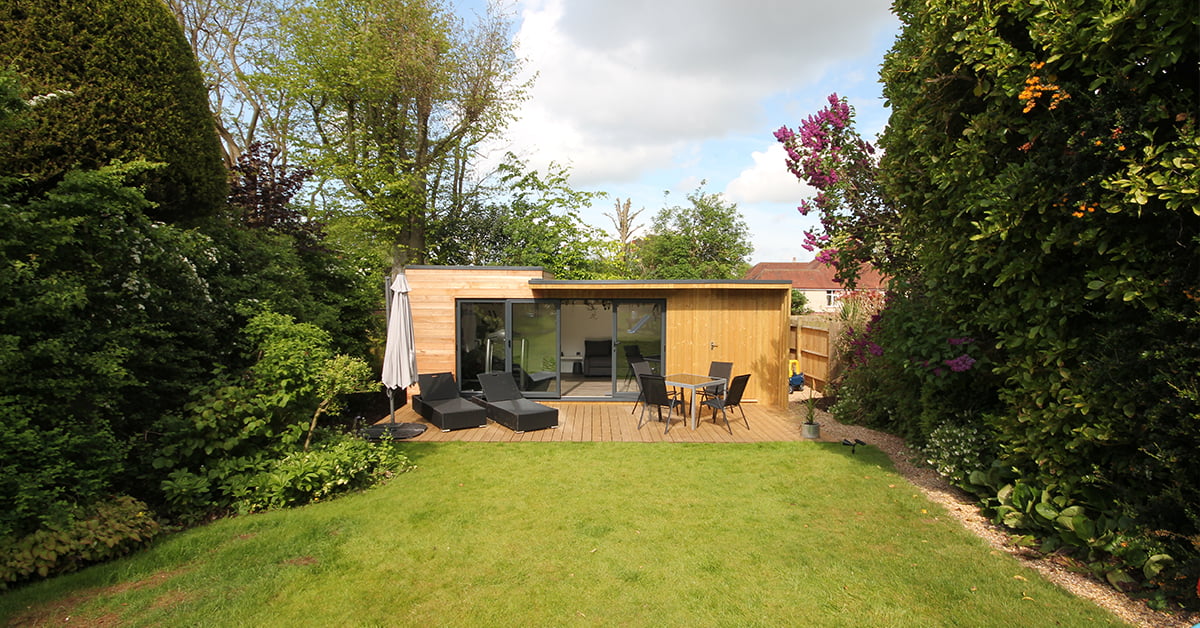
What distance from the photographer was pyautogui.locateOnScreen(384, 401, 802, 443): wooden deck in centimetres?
736

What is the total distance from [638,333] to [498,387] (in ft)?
8.98

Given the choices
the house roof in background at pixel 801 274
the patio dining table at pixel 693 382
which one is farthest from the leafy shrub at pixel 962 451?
the house roof in background at pixel 801 274

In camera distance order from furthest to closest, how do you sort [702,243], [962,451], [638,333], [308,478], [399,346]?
1. [702,243]
2. [638,333]
3. [399,346]
4. [962,451]
5. [308,478]

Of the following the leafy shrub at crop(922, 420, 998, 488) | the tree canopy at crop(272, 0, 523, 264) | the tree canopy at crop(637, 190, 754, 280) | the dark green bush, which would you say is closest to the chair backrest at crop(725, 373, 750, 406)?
the leafy shrub at crop(922, 420, 998, 488)

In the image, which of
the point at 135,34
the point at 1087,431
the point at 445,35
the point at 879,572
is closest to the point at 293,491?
the point at 135,34

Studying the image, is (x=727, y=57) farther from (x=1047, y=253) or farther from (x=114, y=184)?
(x=114, y=184)

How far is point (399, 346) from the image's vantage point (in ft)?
24.5

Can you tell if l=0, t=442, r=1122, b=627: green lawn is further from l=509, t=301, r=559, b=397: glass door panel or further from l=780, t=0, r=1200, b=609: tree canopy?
l=509, t=301, r=559, b=397: glass door panel

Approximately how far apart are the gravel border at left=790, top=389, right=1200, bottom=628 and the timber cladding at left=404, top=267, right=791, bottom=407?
6.66 ft

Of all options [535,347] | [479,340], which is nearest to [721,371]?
[535,347]

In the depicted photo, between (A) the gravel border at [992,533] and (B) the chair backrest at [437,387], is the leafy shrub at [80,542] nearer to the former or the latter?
(B) the chair backrest at [437,387]

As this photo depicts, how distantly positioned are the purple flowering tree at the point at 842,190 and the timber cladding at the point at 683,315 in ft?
7.53

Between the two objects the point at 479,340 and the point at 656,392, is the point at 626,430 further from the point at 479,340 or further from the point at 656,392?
the point at 479,340

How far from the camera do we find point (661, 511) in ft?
A: 15.7
